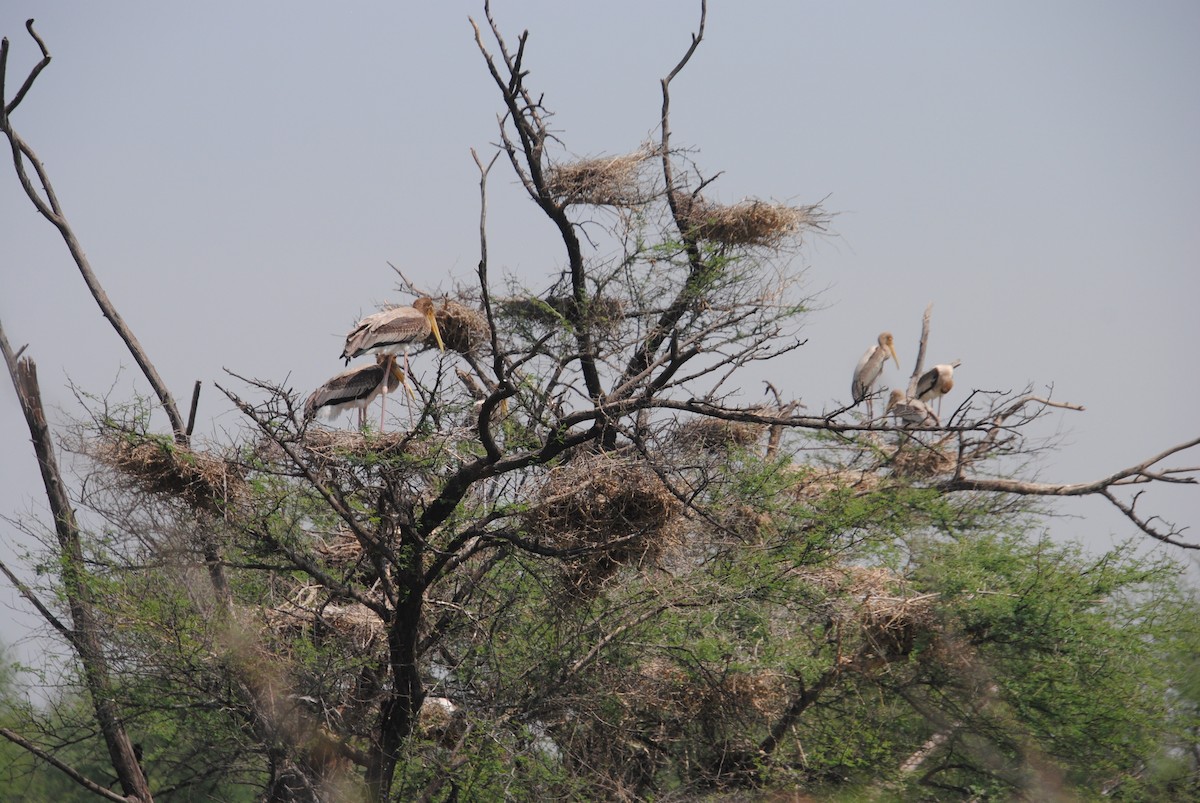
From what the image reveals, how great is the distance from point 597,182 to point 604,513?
15.4 feet

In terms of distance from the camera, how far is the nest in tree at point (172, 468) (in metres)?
7.95

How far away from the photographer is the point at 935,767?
10383 millimetres

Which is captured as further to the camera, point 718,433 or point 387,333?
point 718,433

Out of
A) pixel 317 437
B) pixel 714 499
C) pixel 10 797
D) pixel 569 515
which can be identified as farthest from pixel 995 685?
pixel 10 797

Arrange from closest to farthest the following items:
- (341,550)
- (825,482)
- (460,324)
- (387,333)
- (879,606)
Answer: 1. (879,606)
2. (341,550)
3. (387,333)
4. (460,324)
5. (825,482)

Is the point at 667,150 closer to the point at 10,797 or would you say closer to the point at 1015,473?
the point at 1015,473

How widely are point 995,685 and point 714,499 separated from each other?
3.54m

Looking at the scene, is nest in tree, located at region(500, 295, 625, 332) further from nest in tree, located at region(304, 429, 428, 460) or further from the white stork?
nest in tree, located at region(304, 429, 428, 460)

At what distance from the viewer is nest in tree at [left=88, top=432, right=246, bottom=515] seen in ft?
26.1

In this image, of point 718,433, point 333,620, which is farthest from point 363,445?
point 718,433

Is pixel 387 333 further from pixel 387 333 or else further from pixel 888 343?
pixel 888 343

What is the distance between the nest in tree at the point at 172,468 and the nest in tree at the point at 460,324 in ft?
11.9

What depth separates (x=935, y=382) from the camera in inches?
649

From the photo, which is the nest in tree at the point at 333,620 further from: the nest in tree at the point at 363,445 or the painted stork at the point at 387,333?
the painted stork at the point at 387,333
